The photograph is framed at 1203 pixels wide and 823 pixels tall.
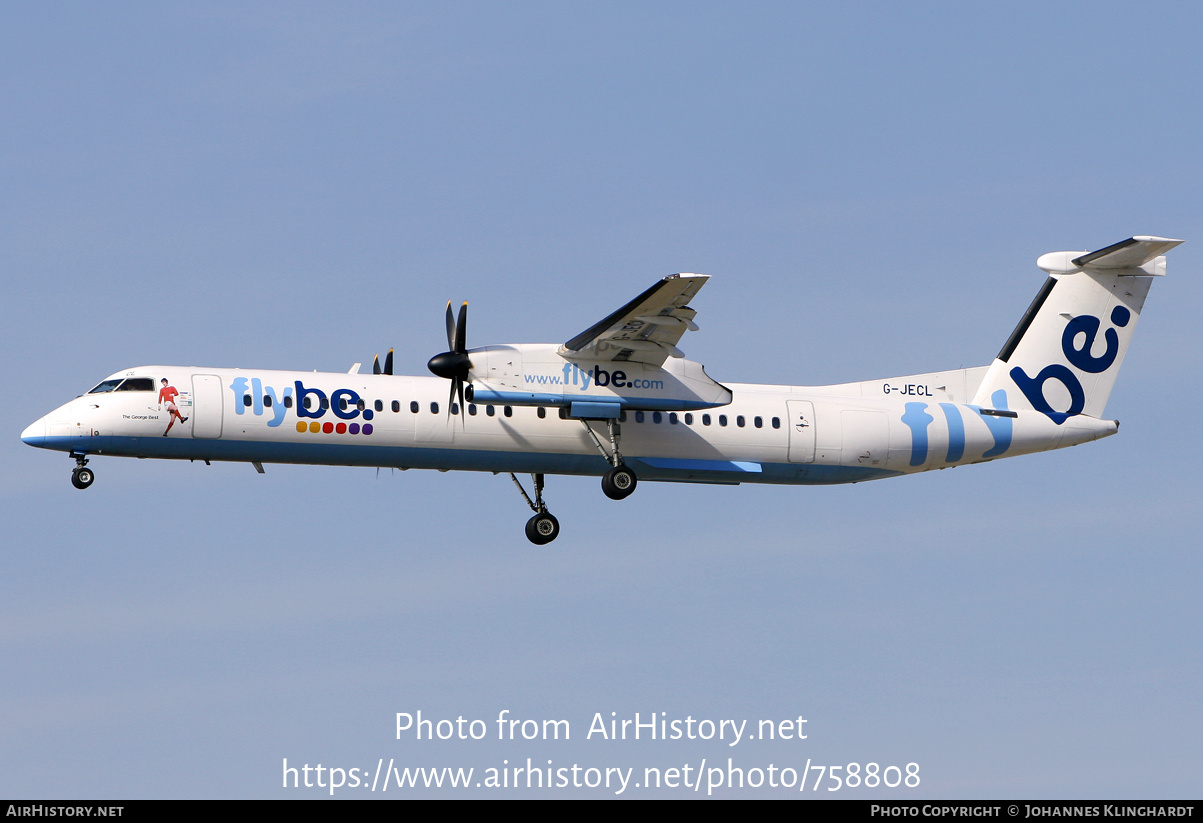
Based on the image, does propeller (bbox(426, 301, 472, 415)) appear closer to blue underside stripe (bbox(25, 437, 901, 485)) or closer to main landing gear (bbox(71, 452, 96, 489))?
blue underside stripe (bbox(25, 437, 901, 485))

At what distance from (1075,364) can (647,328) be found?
8.95 meters

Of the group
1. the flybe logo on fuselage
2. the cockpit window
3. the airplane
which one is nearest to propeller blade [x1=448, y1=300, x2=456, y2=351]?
the airplane

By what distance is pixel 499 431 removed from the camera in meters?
25.1

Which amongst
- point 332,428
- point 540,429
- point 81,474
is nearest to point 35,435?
point 81,474

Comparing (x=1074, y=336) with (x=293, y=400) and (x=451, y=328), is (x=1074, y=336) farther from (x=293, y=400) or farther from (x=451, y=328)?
(x=293, y=400)

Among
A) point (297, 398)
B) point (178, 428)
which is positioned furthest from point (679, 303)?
point (178, 428)

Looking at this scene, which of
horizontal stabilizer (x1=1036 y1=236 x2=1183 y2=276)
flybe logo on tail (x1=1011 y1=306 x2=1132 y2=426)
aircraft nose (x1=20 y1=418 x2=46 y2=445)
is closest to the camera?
aircraft nose (x1=20 y1=418 x2=46 y2=445)

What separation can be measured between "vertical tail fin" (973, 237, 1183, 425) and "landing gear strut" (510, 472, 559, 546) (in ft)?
27.2

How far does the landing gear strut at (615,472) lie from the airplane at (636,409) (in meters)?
0.03

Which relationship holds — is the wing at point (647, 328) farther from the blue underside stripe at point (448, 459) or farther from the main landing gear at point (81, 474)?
the main landing gear at point (81, 474)

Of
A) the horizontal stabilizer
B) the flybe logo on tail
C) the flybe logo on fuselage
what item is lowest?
the flybe logo on fuselage

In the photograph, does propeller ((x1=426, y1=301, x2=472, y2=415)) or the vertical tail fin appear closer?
propeller ((x1=426, y1=301, x2=472, y2=415))

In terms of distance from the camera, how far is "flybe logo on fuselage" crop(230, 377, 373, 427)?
2412 centimetres

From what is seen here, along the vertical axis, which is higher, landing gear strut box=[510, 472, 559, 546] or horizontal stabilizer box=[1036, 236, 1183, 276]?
horizontal stabilizer box=[1036, 236, 1183, 276]
